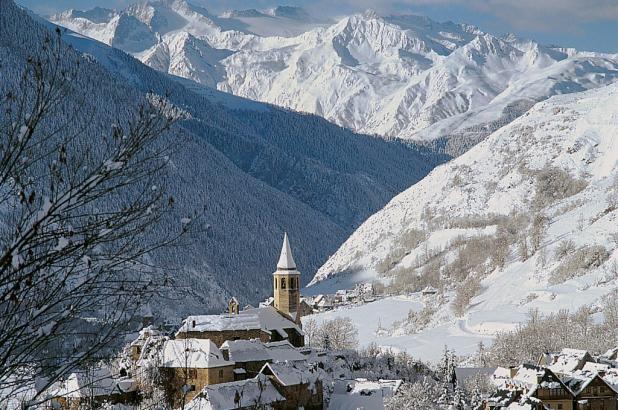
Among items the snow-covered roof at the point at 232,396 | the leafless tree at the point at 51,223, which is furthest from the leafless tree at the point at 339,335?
the leafless tree at the point at 51,223

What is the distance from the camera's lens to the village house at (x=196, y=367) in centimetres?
6381

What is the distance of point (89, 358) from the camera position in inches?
451

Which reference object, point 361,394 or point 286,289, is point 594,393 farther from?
point 286,289

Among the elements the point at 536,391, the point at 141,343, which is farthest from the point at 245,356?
the point at 536,391

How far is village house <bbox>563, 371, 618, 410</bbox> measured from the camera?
75625mm

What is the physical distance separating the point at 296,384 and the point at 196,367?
7.12 metres

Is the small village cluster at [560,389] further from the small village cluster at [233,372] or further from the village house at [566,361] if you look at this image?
the small village cluster at [233,372]

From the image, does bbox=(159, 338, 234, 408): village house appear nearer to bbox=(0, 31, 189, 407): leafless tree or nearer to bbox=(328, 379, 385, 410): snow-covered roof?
bbox=(328, 379, 385, 410): snow-covered roof

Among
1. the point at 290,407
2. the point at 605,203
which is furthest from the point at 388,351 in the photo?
the point at 605,203

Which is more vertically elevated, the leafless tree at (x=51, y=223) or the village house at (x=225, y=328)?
the village house at (x=225, y=328)

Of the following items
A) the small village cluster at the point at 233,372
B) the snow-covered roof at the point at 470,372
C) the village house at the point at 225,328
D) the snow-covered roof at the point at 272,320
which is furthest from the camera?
the snow-covered roof at the point at 470,372

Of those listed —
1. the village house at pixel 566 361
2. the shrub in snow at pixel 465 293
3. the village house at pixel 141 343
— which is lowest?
the village house at pixel 566 361

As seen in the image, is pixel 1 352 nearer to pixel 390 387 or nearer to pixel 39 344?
pixel 39 344

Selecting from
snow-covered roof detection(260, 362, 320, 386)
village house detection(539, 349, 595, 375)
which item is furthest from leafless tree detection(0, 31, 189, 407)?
village house detection(539, 349, 595, 375)
